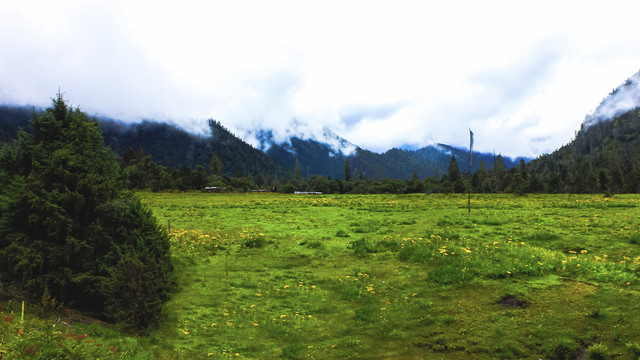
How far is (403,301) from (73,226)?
11.8 m

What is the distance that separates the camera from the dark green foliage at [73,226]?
35.7ft

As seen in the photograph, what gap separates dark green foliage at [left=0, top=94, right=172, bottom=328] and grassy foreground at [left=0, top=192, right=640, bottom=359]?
5.51 ft

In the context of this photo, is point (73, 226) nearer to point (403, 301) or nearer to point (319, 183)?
point (403, 301)

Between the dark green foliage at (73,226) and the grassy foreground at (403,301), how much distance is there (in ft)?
5.51

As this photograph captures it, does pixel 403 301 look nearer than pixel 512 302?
No

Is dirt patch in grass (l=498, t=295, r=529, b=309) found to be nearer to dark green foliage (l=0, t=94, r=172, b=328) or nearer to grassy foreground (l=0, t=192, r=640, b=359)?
grassy foreground (l=0, t=192, r=640, b=359)

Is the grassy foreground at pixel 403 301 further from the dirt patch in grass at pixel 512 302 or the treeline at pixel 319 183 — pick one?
the treeline at pixel 319 183

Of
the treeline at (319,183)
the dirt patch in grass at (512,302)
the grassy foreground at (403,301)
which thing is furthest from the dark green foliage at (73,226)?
the treeline at (319,183)

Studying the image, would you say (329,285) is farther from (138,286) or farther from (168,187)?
(168,187)

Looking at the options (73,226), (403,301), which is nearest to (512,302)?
(403,301)

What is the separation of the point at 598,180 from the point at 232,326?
14866 cm

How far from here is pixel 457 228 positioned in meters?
24.7

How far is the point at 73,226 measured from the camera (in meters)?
11.8

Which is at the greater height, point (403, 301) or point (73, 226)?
point (73, 226)
